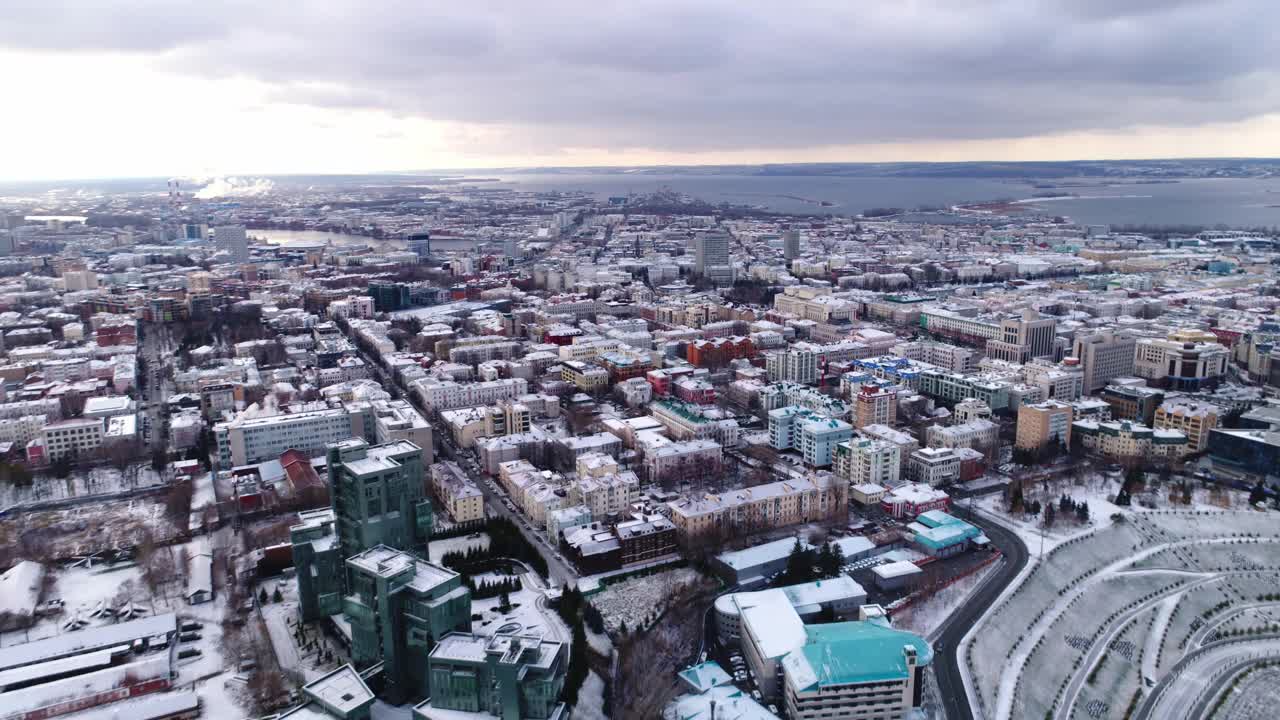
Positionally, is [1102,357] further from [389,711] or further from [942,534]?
[389,711]

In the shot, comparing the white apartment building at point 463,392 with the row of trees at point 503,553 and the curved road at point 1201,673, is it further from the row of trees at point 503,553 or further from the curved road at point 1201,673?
the curved road at point 1201,673

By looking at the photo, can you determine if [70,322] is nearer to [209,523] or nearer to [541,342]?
[541,342]

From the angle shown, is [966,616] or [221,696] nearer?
Answer: [221,696]

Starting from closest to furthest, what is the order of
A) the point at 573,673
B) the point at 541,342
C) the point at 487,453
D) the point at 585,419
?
1. the point at 573,673
2. the point at 487,453
3. the point at 585,419
4. the point at 541,342

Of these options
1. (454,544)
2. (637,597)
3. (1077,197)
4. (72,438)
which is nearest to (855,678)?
(637,597)

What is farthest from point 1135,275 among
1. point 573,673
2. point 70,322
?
point 70,322

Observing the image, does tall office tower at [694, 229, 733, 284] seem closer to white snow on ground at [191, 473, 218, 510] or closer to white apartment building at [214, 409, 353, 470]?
white apartment building at [214, 409, 353, 470]

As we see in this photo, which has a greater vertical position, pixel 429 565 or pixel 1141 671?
pixel 429 565

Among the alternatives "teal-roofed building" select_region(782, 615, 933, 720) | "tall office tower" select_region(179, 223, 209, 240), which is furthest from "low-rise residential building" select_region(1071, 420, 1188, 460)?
"tall office tower" select_region(179, 223, 209, 240)
